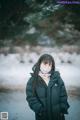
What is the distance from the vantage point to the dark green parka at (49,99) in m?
2.18

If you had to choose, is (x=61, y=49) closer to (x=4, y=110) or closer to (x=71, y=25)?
(x=71, y=25)

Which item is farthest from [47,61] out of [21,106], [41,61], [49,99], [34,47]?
[21,106]

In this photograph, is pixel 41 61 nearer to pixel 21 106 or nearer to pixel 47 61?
pixel 47 61

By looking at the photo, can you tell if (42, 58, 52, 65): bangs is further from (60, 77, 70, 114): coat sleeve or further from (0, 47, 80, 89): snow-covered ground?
(60, 77, 70, 114): coat sleeve

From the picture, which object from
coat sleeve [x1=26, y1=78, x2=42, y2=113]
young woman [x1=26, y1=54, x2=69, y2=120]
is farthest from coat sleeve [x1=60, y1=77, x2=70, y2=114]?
coat sleeve [x1=26, y1=78, x2=42, y2=113]

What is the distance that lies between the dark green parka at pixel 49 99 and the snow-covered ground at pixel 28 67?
5 centimetres

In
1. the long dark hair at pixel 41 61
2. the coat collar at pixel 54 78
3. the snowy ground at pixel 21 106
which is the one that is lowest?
the snowy ground at pixel 21 106

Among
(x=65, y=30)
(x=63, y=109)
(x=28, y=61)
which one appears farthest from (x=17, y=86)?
(x=65, y=30)

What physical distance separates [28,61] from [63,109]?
0.45 m

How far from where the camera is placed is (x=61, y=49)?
87.3 inches

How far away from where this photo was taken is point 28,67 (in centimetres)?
223

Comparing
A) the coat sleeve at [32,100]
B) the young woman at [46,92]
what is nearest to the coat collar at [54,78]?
the young woman at [46,92]

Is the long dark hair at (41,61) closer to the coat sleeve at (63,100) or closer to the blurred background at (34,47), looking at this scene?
the blurred background at (34,47)

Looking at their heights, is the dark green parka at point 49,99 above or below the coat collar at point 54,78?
below
